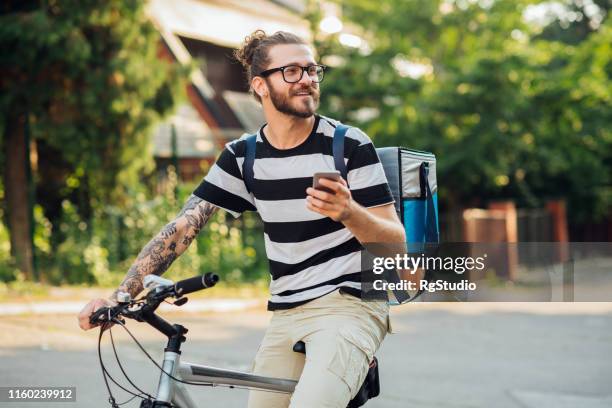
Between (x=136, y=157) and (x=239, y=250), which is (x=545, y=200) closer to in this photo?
(x=239, y=250)

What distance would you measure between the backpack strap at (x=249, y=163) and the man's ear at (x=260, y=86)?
170 mm

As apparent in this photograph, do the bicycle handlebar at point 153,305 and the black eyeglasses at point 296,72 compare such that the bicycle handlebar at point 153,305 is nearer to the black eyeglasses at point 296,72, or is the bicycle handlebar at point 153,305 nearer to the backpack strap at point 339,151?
the backpack strap at point 339,151

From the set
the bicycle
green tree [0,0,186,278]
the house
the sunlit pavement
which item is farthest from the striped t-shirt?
the house

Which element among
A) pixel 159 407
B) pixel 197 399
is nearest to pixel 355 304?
pixel 159 407

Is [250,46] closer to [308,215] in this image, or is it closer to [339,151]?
[339,151]

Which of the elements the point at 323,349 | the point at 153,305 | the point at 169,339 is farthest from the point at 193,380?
the point at 323,349

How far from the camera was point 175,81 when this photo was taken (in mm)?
14023

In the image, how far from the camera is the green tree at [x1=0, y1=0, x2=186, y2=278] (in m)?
12.7

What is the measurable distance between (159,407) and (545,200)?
22.4 meters

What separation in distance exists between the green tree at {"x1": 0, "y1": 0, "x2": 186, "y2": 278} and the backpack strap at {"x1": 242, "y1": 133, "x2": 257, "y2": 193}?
30.4 ft

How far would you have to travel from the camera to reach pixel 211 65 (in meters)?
24.9

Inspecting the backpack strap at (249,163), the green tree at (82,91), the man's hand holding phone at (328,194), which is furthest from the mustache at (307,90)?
the green tree at (82,91)

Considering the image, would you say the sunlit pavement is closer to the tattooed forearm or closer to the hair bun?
the tattooed forearm

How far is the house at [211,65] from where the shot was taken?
18875 mm
